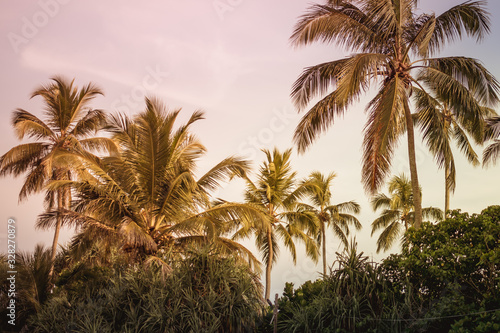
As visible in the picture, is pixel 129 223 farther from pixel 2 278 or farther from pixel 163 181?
pixel 2 278

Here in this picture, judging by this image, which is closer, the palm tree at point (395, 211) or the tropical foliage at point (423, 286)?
the tropical foliage at point (423, 286)

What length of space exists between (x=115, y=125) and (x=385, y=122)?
8497 mm

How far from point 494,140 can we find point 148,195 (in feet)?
59.6

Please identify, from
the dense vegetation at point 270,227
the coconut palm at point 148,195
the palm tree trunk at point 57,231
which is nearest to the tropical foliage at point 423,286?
the dense vegetation at point 270,227

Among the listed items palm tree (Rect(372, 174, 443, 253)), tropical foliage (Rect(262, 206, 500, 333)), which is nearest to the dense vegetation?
tropical foliage (Rect(262, 206, 500, 333))

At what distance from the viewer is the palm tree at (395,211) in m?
31.7

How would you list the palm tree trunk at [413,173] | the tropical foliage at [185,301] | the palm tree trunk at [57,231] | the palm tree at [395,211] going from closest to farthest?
the tropical foliage at [185,301], the palm tree trunk at [413,173], the palm tree trunk at [57,231], the palm tree at [395,211]

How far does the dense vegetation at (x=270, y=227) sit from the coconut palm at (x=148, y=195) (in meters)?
0.04

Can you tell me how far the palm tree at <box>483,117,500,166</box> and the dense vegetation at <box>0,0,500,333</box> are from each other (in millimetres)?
8389

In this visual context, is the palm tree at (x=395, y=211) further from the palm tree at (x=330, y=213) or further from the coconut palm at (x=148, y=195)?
the coconut palm at (x=148, y=195)

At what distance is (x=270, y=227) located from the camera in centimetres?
1495

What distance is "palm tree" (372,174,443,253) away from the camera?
104 feet

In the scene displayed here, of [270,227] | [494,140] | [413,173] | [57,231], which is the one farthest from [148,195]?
[494,140]

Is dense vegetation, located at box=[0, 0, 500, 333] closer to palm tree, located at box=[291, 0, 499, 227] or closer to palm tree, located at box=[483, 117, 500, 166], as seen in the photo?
palm tree, located at box=[291, 0, 499, 227]
